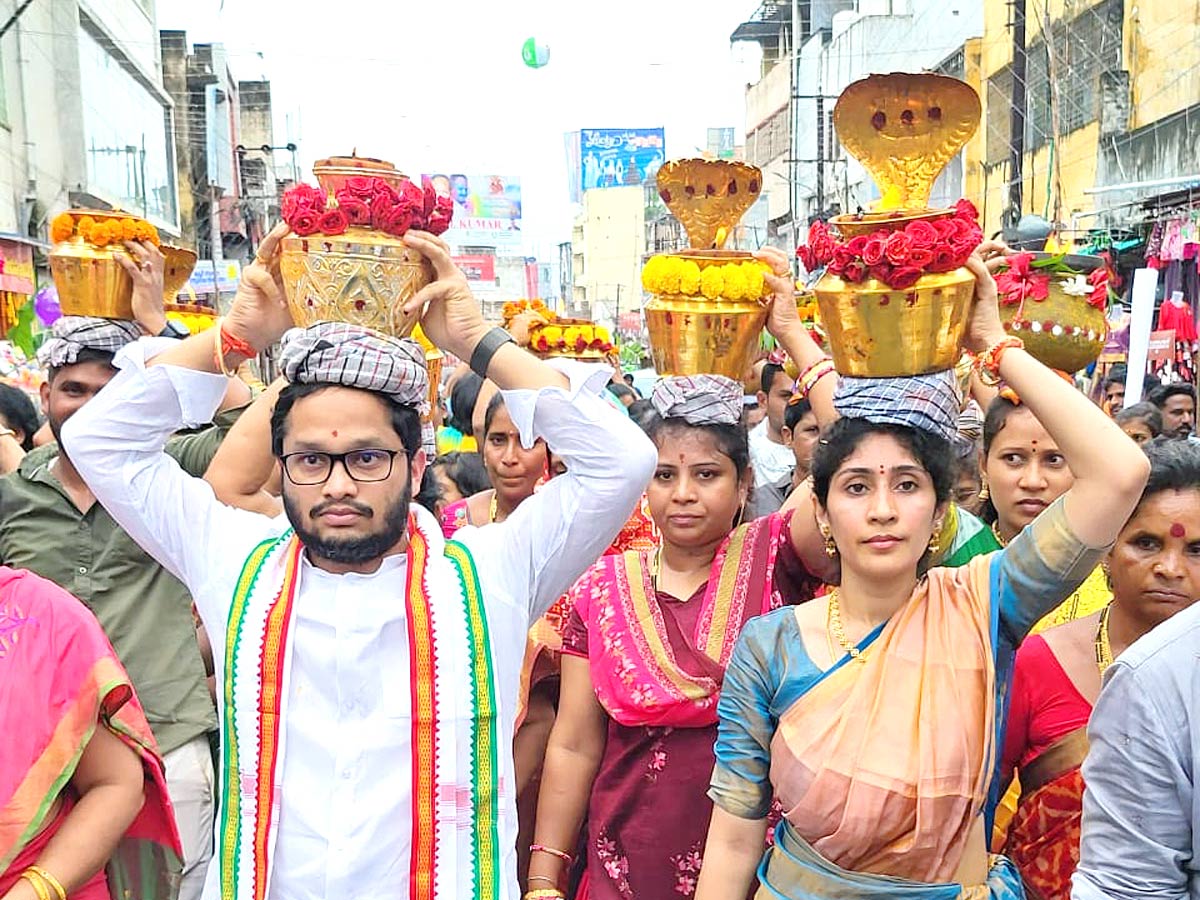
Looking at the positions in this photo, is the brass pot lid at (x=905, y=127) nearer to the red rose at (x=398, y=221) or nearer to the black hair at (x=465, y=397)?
the red rose at (x=398, y=221)

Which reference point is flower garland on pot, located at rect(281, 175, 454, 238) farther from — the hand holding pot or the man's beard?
the man's beard

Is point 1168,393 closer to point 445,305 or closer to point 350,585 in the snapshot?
point 445,305

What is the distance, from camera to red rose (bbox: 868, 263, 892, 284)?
2244mm

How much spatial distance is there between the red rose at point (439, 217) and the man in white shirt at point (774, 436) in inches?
137

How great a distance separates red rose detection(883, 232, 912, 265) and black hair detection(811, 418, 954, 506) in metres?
0.30

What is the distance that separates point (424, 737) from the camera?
2102 millimetres

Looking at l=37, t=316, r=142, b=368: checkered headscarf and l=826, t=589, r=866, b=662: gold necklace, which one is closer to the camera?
l=826, t=589, r=866, b=662: gold necklace

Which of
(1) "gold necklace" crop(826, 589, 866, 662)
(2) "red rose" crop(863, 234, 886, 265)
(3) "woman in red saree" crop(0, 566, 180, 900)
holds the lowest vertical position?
(3) "woman in red saree" crop(0, 566, 180, 900)

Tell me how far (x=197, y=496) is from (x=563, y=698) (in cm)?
98

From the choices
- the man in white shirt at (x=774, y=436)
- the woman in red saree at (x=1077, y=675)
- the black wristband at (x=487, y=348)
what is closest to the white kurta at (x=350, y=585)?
the black wristband at (x=487, y=348)

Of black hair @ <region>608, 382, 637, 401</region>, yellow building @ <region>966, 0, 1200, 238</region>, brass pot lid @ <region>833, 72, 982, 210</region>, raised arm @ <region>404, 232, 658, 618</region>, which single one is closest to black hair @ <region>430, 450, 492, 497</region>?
black hair @ <region>608, 382, 637, 401</region>

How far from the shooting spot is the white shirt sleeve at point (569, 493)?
225cm

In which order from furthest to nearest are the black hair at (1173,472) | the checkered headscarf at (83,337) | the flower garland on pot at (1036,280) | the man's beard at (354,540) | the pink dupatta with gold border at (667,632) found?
the checkered headscarf at (83,337) < the flower garland on pot at (1036,280) < the pink dupatta with gold border at (667,632) < the black hair at (1173,472) < the man's beard at (354,540)

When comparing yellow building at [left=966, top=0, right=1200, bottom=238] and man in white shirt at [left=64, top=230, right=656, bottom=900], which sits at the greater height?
yellow building at [left=966, top=0, right=1200, bottom=238]
